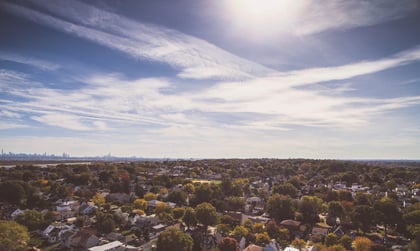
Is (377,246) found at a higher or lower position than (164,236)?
lower

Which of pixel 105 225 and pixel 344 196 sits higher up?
pixel 344 196

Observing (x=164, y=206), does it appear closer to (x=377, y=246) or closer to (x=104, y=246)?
(x=104, y=246)

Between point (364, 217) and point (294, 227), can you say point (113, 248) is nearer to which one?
point (294, 227)

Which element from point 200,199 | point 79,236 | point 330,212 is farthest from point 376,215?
point 79,236

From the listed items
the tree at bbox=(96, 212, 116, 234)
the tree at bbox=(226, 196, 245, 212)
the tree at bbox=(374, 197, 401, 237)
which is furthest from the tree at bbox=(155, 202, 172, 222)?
the tree at bbox=(374, 197, 401, 237)

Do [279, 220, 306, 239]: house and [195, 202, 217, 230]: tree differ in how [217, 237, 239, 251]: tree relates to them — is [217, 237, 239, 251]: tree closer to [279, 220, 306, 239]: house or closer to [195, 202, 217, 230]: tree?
[195, 202, 217, 230]: tree

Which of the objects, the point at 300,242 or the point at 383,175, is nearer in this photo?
the point at 300,242

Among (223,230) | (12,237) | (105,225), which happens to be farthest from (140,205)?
(12,237)
